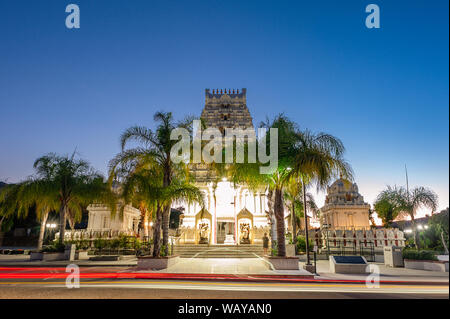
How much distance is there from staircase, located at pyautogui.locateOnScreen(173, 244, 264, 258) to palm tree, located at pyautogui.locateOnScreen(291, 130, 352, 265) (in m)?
9.38

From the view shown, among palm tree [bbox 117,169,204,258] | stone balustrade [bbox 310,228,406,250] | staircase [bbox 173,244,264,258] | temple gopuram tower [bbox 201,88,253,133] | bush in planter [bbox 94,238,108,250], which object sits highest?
temple gopuram tower [bbox 201,88,253,133]

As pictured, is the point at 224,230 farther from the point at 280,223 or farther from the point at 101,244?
the point at 280,223

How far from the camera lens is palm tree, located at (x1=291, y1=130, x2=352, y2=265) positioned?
44.8ft

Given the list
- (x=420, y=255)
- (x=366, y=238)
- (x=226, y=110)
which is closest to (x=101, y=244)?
(x=366, y=238)

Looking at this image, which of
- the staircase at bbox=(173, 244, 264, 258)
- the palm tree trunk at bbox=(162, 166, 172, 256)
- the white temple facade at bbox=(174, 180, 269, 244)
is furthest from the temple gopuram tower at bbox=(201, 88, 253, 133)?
the palm tree trunk at bbox=(162, 166, 172, 256)

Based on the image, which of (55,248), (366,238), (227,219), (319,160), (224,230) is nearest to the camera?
(319,160)

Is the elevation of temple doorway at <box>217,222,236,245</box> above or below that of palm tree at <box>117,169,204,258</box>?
below

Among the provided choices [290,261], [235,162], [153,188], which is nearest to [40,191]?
[153,188]

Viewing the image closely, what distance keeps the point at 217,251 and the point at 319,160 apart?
12981mm

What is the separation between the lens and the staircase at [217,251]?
21875 mm

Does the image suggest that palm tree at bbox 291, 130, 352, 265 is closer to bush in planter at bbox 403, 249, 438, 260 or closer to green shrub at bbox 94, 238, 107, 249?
bush in planter at bbox 403, 249, 438, 260

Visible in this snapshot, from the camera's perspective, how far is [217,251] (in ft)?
75.5
